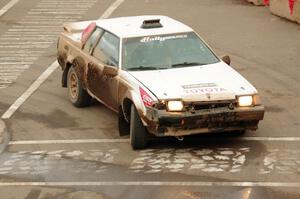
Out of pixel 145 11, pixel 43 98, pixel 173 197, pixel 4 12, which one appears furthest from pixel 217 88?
pixel 4 12

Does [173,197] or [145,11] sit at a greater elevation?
[173,197]

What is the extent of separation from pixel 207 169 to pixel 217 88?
1.31m

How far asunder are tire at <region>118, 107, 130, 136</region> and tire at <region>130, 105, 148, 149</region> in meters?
0.56

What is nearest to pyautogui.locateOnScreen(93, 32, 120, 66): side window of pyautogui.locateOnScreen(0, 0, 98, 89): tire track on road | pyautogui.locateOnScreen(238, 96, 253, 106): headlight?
pyautogui.locateOnScreen(238, 96, 253, 106): headlight

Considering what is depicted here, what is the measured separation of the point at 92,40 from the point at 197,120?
3311mm

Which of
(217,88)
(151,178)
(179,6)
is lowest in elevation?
(179,6)

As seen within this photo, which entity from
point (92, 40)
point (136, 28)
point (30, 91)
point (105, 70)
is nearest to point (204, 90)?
point (105, 70)

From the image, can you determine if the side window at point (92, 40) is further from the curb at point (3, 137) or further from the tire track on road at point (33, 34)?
the tire track on road at point (33, 34)

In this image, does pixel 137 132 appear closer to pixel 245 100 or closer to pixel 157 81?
pixel 157 81

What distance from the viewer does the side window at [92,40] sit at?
40.2ft

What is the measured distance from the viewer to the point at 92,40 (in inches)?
486

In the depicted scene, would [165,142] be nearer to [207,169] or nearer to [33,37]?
[207,169]

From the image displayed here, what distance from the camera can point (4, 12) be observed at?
79.9 feet

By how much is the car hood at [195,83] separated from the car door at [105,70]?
429 mm
